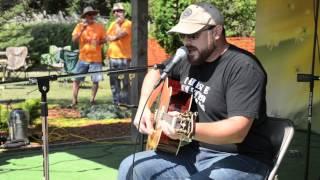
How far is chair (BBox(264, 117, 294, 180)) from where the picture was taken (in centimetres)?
271

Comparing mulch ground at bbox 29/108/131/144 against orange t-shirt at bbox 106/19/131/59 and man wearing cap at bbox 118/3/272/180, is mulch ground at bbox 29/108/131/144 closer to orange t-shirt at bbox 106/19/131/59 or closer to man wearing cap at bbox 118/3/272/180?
orange t-shirt at bbox 106/19/131/59

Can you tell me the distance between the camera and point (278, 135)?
9.24 ft

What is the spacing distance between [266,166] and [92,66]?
21.3 feet

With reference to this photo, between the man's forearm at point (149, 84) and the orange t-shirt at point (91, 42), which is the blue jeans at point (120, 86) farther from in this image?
the man's forearm at point (149, 84)

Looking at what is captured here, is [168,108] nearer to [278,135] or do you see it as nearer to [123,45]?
[278,135]

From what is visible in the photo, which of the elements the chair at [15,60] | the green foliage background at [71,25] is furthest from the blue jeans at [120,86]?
the chair at [15,60]

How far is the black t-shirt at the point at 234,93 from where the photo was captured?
2619 mm

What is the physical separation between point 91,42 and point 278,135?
6.51 m

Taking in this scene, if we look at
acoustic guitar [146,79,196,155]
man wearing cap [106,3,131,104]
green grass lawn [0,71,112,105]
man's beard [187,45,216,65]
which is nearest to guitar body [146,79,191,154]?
acoustic guitar [146,79,196,155]

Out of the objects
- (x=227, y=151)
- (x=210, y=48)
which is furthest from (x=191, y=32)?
(x=227, y=151)

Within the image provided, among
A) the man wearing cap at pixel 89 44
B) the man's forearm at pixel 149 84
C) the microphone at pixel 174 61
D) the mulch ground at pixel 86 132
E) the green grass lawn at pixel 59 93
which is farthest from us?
the green grass lawn at pixel 59 93

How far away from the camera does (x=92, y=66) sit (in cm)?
900

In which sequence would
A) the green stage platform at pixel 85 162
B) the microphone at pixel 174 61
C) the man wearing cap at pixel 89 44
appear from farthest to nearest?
the man wearing cap at pixel 89 44 < the green stage platform at pixel 85 162 < the microphone at pixel 174 61

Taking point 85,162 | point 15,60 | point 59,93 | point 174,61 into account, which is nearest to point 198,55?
point 174,61
